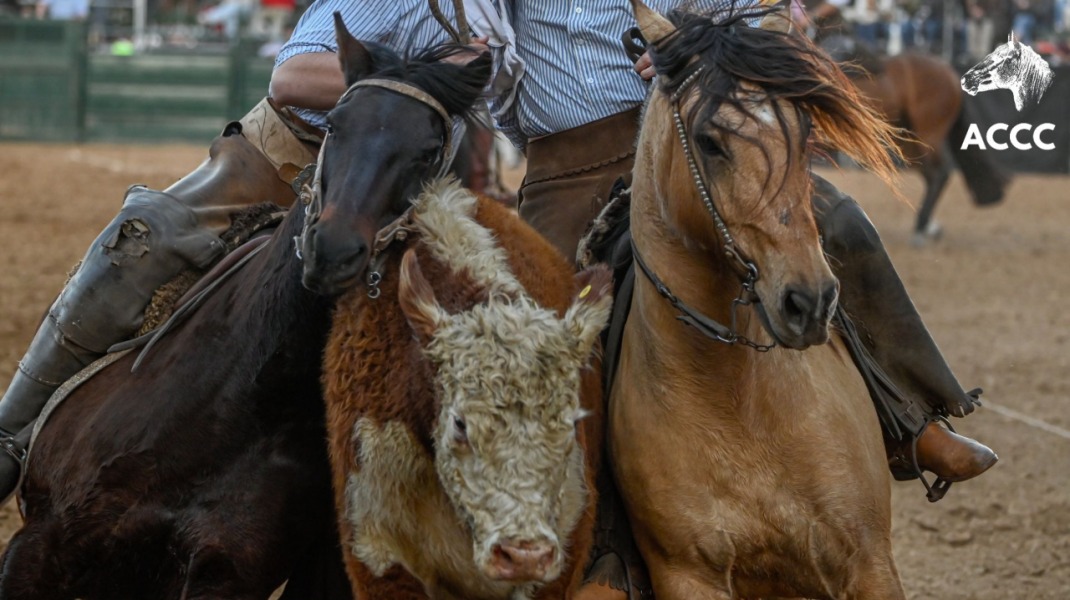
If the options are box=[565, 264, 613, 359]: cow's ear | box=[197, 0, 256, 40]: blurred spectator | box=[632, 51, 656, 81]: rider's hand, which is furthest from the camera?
box=[197, 0, 256, 40]: blurred spectator

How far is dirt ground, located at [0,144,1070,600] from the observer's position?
5879 millimetres

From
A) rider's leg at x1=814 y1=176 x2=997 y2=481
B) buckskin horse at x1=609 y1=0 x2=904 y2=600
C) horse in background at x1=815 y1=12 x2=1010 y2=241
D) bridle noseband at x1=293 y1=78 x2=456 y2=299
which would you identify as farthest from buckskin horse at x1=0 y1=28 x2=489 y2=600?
horse in background at x1=815 y1=12 x2=1010 y2=241

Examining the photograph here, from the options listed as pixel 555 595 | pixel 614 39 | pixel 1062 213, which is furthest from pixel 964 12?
pixel 555 595

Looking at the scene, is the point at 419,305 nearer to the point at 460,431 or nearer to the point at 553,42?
the point at 460,431

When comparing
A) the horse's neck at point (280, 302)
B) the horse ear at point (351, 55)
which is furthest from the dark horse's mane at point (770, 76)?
the horse's neck at point (280, 302)

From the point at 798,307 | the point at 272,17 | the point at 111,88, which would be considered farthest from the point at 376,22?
the point at 272,17

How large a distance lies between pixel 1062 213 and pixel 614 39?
44.1ft

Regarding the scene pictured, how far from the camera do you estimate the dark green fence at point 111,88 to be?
20656mm

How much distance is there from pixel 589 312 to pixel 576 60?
→ 138 cm

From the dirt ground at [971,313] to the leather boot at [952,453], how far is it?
858mm

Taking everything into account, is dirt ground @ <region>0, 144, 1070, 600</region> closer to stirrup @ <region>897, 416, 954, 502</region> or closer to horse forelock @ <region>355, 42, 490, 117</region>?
stirrup @ <region>897, 416, 954, 502</region>

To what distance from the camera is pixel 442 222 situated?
11.1 feet

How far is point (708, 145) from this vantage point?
334 centimetres

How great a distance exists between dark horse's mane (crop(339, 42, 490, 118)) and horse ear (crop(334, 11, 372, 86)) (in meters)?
0.02
